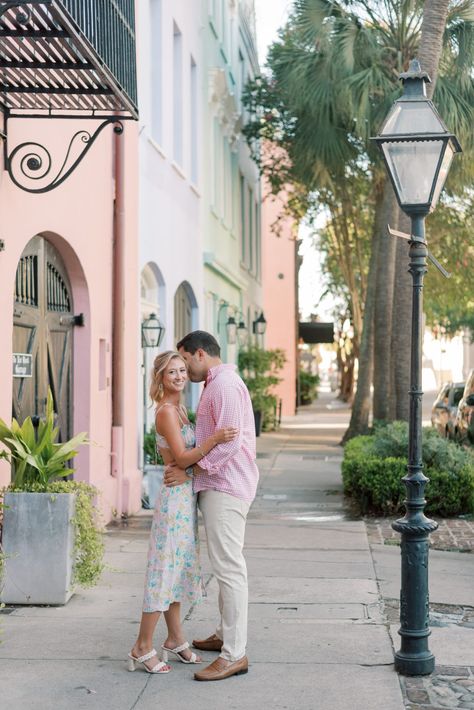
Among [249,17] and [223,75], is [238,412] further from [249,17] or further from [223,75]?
[249,17]

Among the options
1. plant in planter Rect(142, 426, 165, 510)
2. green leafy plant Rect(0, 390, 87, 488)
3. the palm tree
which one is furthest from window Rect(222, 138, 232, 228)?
→ green leafy plant Rect(0, 390, 87, 488)

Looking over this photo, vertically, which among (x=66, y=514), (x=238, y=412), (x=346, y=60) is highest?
(x=346, y=60)

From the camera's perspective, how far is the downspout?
12227 mm

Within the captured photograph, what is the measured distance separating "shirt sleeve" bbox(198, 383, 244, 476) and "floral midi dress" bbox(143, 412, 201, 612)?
7.9 inches

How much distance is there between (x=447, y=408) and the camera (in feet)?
79.4

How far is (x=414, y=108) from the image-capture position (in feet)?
21.5

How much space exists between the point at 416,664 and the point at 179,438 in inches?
64.1

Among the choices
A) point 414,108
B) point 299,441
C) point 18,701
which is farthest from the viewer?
point 299,441

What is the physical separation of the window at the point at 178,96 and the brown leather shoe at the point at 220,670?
1187 centimetres

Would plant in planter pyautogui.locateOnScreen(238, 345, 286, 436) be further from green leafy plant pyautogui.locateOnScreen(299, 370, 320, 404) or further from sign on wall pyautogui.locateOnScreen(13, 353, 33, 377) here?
green leafy plant pyautogui.locateOnScreen(299, 370, 320, 404)

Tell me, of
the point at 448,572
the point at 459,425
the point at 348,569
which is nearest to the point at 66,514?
the point at 348,569

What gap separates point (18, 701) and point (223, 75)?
17.1m

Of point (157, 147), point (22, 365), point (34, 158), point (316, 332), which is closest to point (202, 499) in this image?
point (22, 365)

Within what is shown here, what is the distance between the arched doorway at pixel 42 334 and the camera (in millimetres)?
9289
